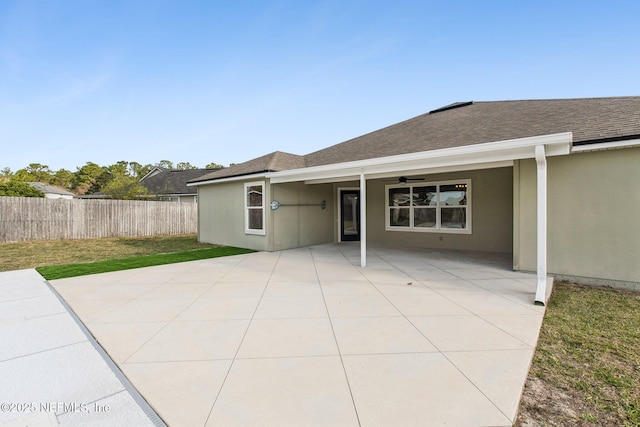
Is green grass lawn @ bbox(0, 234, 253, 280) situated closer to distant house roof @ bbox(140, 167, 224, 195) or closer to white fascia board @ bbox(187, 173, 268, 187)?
white fascia board @ bbox(187, 173, 268, 187)

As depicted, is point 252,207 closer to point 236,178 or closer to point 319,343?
point 236,178

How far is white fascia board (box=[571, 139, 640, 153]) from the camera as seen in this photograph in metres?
4.63

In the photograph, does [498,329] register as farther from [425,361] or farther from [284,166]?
[284,166]

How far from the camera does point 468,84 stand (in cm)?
1284

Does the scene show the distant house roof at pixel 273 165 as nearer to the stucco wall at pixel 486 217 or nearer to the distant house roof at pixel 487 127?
the distant house roof at pixel 487 127

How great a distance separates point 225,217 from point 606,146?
10527 mm

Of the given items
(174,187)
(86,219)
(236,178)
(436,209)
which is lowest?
(86,219)

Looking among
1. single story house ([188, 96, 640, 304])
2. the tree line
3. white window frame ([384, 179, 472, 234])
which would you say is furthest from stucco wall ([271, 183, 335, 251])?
the tree line

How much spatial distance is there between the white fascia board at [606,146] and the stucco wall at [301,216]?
7.19m

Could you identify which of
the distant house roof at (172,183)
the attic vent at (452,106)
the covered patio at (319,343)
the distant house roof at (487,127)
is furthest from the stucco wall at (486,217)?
the distant house roof at (172,183)

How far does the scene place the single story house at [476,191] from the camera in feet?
16.0

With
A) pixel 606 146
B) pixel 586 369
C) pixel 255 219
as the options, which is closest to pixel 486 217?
pixel 606 146

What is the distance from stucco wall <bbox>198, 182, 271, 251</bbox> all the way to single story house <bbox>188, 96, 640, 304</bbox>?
43mm

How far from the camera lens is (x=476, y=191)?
340 inches
